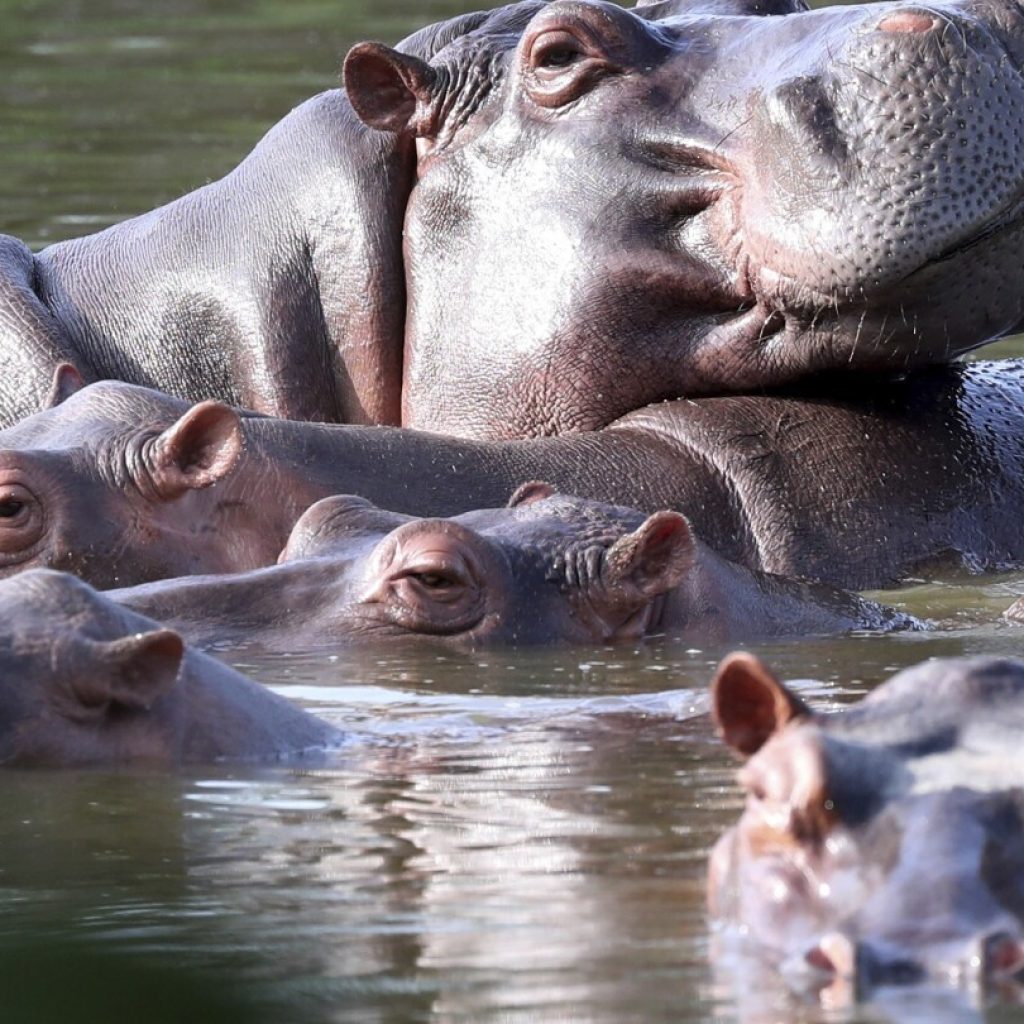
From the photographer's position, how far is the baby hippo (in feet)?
17.0

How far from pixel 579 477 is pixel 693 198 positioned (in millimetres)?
678

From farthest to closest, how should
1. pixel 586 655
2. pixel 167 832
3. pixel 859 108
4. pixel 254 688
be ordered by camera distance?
pixel 859 108
pixel 586 655
pixel 254 688
pixel 167 832

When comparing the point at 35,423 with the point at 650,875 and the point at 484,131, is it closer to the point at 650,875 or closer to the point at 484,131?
the point at 484,131

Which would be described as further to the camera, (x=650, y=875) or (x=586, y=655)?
(x=586, y=655)

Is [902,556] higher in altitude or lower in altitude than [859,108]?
lower

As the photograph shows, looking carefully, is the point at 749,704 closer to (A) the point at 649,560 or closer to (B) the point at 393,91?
(A) the point at 649,560

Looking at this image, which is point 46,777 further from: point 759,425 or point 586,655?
point 759,425

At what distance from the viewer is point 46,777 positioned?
3.97 m

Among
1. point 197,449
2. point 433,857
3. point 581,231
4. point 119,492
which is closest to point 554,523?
point 197,449

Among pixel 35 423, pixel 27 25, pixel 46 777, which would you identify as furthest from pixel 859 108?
pixel 27 25

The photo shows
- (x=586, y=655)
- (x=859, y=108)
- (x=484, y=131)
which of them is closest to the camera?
(x=586, y=655)

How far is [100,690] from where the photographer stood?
3.98 metres

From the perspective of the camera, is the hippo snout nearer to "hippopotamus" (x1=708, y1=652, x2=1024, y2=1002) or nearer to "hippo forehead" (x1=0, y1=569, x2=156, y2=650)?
"hippo forehead" (x1=0, y1=569, x2=156, y2=650)

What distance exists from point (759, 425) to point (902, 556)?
459 millimetres
